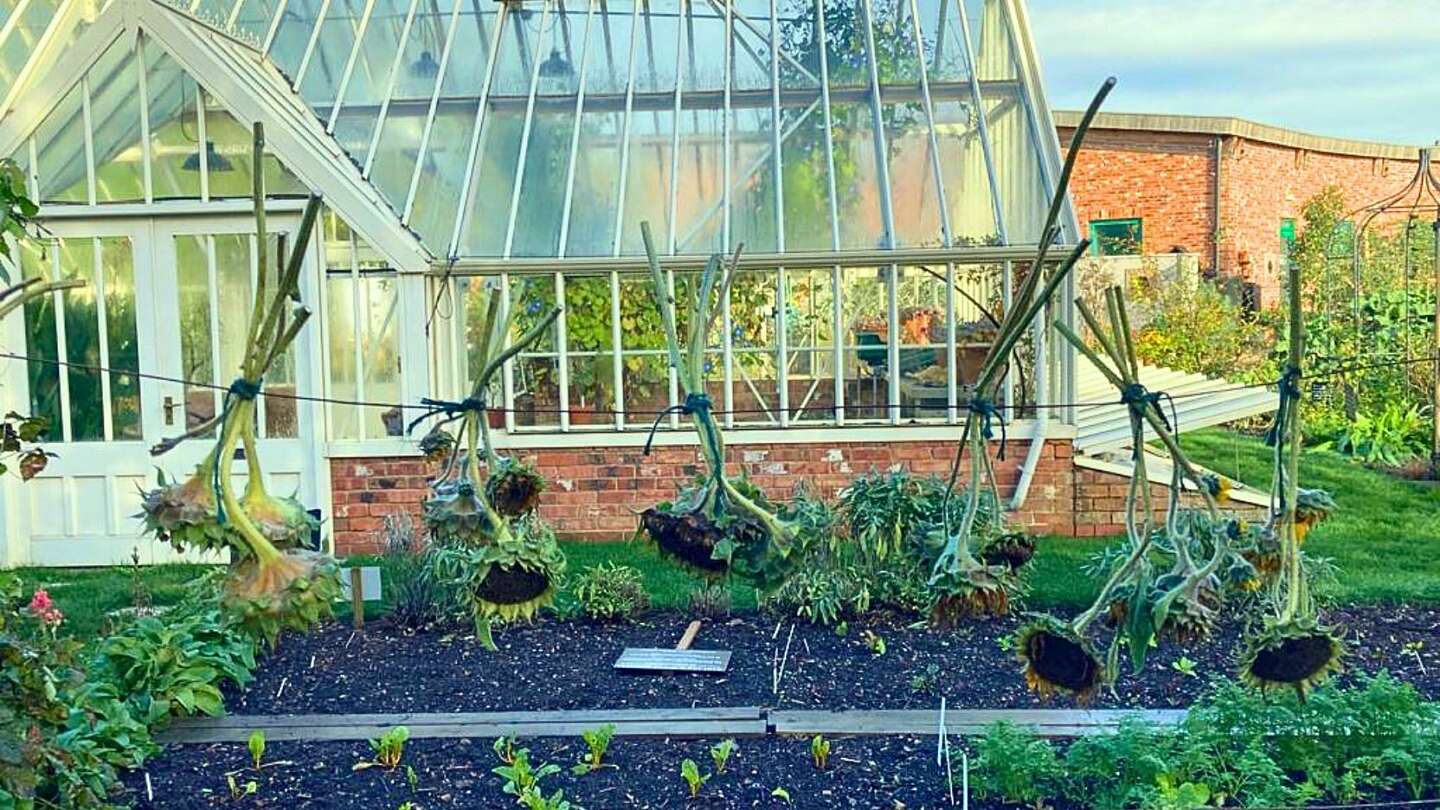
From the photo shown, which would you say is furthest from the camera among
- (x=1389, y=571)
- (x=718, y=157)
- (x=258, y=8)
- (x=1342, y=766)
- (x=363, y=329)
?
(x=258, y=8)

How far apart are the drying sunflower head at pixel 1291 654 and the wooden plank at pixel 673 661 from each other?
8.73 feet

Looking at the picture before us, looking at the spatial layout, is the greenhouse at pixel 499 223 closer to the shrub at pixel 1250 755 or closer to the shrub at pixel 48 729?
the shrub at pixel 48 729

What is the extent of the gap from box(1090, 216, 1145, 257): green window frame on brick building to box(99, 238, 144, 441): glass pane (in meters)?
12.8

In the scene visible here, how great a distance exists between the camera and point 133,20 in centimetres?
757

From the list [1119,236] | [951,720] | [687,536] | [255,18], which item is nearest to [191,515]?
[687,536]

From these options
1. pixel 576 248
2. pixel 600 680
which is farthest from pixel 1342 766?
pixel 576 248

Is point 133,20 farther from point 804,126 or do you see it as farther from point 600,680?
point 600,680

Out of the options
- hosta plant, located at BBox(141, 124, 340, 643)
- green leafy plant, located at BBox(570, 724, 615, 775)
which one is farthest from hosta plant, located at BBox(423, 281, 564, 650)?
green leafy plant, located at BBox(570, 724, 615, 775)

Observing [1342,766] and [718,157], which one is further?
[718,157]

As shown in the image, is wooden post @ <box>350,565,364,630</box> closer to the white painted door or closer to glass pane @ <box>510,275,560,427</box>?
the white painted door

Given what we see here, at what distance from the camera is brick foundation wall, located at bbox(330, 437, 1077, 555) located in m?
8.16

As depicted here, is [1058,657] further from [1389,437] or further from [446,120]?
[1389,437]

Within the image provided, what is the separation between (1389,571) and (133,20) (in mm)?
8552

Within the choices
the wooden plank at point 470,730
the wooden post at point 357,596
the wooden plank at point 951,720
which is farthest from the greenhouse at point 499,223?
the wooden plank at point 951,720
